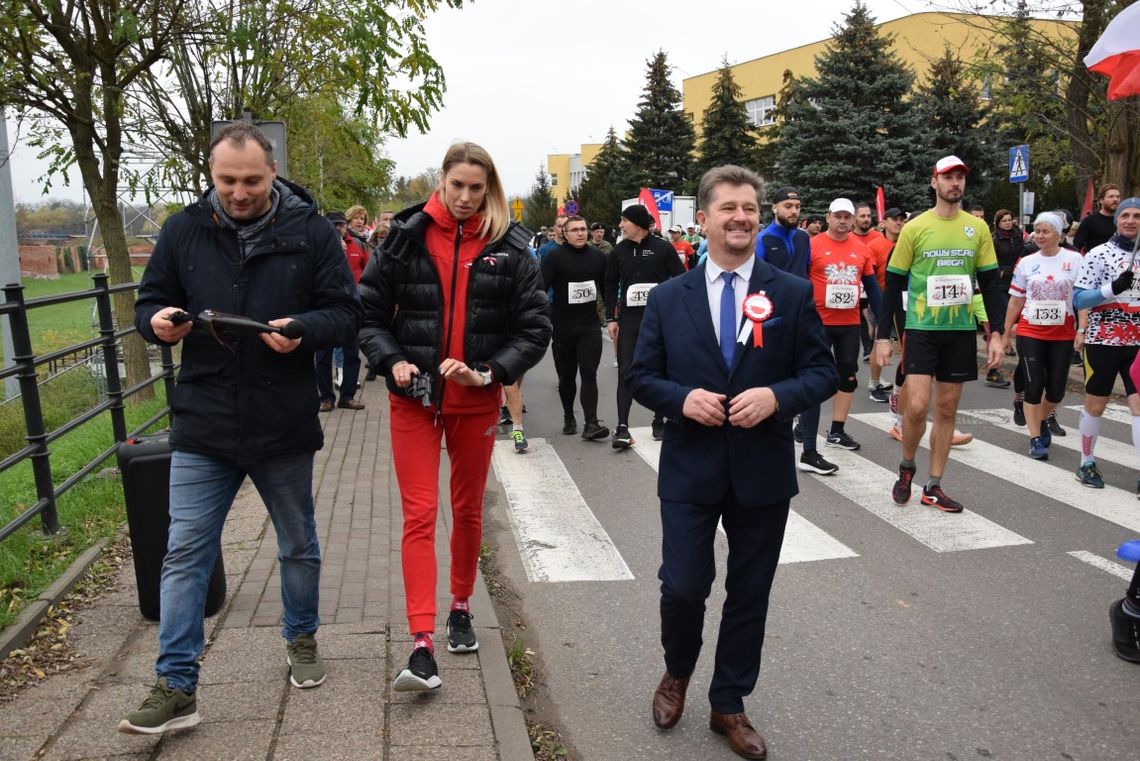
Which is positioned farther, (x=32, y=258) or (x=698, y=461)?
(x=32, y=258)

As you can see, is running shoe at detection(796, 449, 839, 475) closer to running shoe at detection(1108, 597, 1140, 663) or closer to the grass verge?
running shoe at detection(1108, 597, 1140, 663)

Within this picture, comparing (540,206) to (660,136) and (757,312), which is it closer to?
(660,136)

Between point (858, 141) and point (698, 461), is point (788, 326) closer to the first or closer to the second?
point (698, 461)

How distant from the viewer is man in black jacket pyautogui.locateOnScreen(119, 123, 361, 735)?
11.1 ft

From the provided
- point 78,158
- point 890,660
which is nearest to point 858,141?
point 78,158

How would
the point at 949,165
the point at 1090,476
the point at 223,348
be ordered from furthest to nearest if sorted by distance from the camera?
the point at 1090,476
the point at 949,165
the point at 223,348

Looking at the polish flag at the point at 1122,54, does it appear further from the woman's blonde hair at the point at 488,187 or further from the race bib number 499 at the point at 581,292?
the woman's blonde hair at the point at 488,187

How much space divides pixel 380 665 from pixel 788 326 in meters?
2.09

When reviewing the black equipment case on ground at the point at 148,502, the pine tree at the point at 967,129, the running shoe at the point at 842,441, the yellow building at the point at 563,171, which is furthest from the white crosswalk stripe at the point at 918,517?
the yellow building at the point at 563,171

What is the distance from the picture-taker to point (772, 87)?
178 ft

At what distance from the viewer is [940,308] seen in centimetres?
655

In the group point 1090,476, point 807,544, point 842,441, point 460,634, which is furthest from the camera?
point 842,441

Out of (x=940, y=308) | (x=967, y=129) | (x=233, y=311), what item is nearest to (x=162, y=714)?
(x=233, y=311)

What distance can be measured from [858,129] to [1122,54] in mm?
24153
